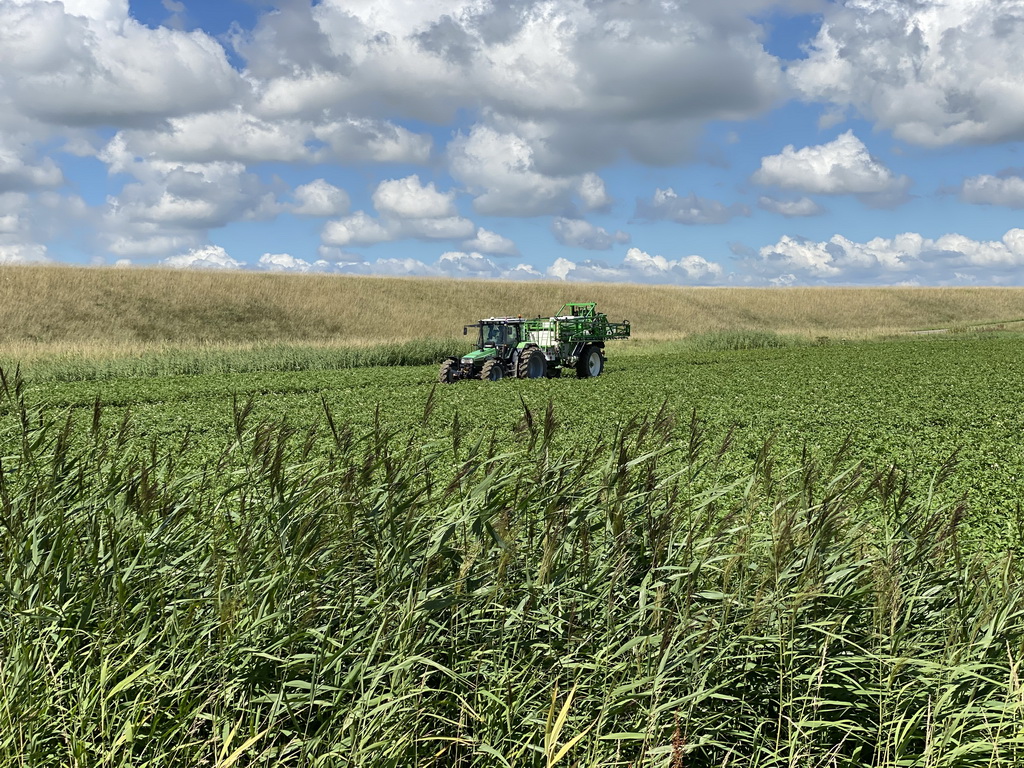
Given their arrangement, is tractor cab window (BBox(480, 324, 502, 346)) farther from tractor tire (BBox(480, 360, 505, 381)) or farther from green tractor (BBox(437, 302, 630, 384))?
tractor tire (BBox(480, 360, 505, 381))

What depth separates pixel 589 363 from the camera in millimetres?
21438

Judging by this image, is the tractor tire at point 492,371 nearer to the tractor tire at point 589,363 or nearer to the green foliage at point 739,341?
the tractor tire at point 589,363

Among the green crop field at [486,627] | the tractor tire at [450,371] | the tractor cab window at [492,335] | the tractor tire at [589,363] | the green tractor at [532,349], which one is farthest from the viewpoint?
the tractor tire at [589,363]

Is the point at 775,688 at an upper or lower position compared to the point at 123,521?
lower

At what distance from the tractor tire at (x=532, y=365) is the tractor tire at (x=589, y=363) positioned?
1.17 metres

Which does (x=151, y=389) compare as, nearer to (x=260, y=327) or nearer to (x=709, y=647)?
(x=709, y=647)

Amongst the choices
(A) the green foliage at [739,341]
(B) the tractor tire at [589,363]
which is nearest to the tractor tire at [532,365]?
(B) the tractor tire at [589,363]

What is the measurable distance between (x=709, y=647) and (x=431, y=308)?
48864 millimetres

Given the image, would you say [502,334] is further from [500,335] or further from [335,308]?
[335,308]

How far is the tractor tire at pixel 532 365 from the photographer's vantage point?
19794 mm

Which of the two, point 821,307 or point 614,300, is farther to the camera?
point 821,307

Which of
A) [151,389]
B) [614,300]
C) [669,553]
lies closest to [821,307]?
[614,300]

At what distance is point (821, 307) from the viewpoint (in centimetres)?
6788

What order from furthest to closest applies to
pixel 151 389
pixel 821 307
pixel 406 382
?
1. pixel 821 307
2. pixel 406 382
3. pixel 151 389
